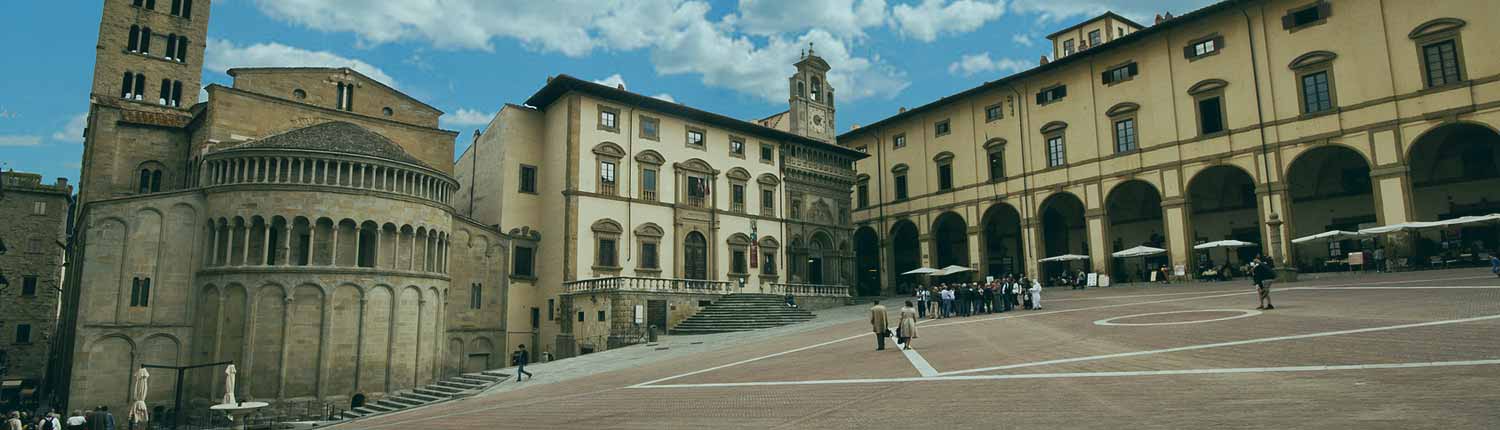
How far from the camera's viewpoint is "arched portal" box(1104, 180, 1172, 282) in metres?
46.7

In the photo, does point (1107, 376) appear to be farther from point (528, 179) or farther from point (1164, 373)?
point (528, 179)

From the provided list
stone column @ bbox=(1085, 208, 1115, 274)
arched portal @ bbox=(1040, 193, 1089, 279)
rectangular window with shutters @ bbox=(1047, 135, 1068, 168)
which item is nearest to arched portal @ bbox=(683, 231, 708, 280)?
arched portal @ bbox=(1040, 193, 1089, 279)

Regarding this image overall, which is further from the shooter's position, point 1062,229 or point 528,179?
point 1062,229

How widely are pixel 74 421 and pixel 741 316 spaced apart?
2549cm

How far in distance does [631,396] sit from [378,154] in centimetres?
2229

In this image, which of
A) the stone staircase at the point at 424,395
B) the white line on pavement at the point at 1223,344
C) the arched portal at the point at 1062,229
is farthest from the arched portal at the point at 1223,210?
the stone staircase at the point at 424,395

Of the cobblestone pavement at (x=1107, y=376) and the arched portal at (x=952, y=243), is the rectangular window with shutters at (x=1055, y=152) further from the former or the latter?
the cobblestone pavement at (x=1107, y=376)

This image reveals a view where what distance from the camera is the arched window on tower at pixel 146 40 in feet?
165

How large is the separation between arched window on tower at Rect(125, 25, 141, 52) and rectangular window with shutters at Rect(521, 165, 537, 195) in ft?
95.3

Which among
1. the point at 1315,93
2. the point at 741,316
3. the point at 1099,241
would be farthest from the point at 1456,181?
the point at 741,316

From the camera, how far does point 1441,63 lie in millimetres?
33688

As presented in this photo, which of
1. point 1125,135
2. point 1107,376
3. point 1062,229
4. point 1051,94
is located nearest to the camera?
point 1107,376

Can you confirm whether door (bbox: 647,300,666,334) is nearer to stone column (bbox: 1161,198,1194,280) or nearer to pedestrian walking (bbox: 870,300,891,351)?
pedestrian walking (bbox: 870,300,891,351)

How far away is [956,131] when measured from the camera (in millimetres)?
52812
